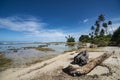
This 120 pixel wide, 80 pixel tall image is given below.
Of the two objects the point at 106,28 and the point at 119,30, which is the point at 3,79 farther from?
the point at 106,28

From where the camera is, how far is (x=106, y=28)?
63.9m

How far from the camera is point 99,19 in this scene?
6391 cm

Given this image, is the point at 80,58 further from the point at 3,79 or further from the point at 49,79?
the point at 3,79

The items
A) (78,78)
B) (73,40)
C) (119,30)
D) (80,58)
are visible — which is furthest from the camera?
(73,40)

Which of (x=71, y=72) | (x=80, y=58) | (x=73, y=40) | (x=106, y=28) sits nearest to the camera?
(x=71, y=72)

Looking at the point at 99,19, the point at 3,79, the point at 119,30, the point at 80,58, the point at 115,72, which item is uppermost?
the point at 99,19

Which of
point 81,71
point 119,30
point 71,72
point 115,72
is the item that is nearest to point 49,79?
point 71,72

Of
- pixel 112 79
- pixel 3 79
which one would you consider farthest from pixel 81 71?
pixel 3 79

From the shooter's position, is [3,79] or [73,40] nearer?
[3,79]

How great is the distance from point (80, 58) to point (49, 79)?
4121mm

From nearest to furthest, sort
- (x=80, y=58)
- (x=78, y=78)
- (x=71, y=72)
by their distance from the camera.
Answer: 1. (x=78, y=78)
2. (x=71, y=72)
3. (x=80, y=58)

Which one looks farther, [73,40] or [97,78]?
[73,40]

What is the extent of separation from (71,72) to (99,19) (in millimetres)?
60579

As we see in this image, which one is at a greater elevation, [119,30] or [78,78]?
[119,30]
